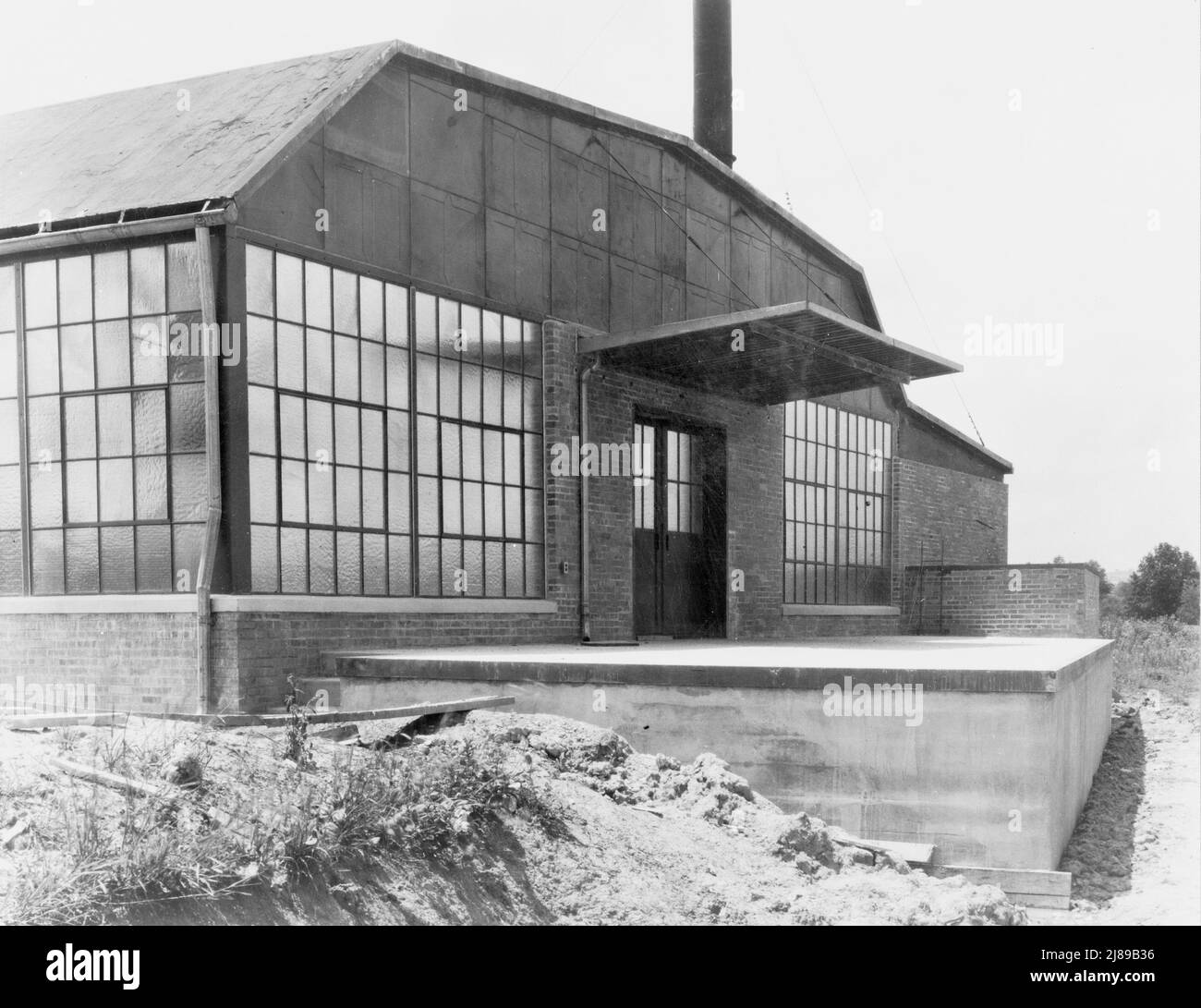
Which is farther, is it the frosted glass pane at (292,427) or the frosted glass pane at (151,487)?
the frosted glass pane at (292,427)

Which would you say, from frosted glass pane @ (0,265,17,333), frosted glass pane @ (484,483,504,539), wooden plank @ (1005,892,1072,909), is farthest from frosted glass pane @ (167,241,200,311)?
wooden plank @ (1005,892,1072,909)

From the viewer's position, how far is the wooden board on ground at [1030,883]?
7.93m

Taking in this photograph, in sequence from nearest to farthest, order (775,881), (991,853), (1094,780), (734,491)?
(775,881) < (991,853) < (1094,780) < (734,491)

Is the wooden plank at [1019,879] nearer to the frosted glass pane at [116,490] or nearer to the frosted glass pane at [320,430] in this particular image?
the frosted glass pane at [320,430]

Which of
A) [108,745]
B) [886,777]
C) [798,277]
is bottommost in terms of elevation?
[886,777]

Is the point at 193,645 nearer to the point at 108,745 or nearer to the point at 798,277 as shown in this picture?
the point at 108,745

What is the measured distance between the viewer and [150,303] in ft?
33.8

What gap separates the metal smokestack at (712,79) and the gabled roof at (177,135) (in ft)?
A: 20.6

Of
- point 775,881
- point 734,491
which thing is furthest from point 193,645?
point 734,491

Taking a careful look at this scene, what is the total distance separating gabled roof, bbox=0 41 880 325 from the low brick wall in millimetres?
12046

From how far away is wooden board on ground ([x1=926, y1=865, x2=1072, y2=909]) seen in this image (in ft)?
26.0

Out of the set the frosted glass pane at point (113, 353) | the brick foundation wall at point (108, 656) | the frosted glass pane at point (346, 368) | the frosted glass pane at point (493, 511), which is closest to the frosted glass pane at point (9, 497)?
the brick foundation wall at point (108, 656)

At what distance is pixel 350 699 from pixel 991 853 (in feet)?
17.3

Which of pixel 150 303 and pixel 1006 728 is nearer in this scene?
pixel 1006 728
